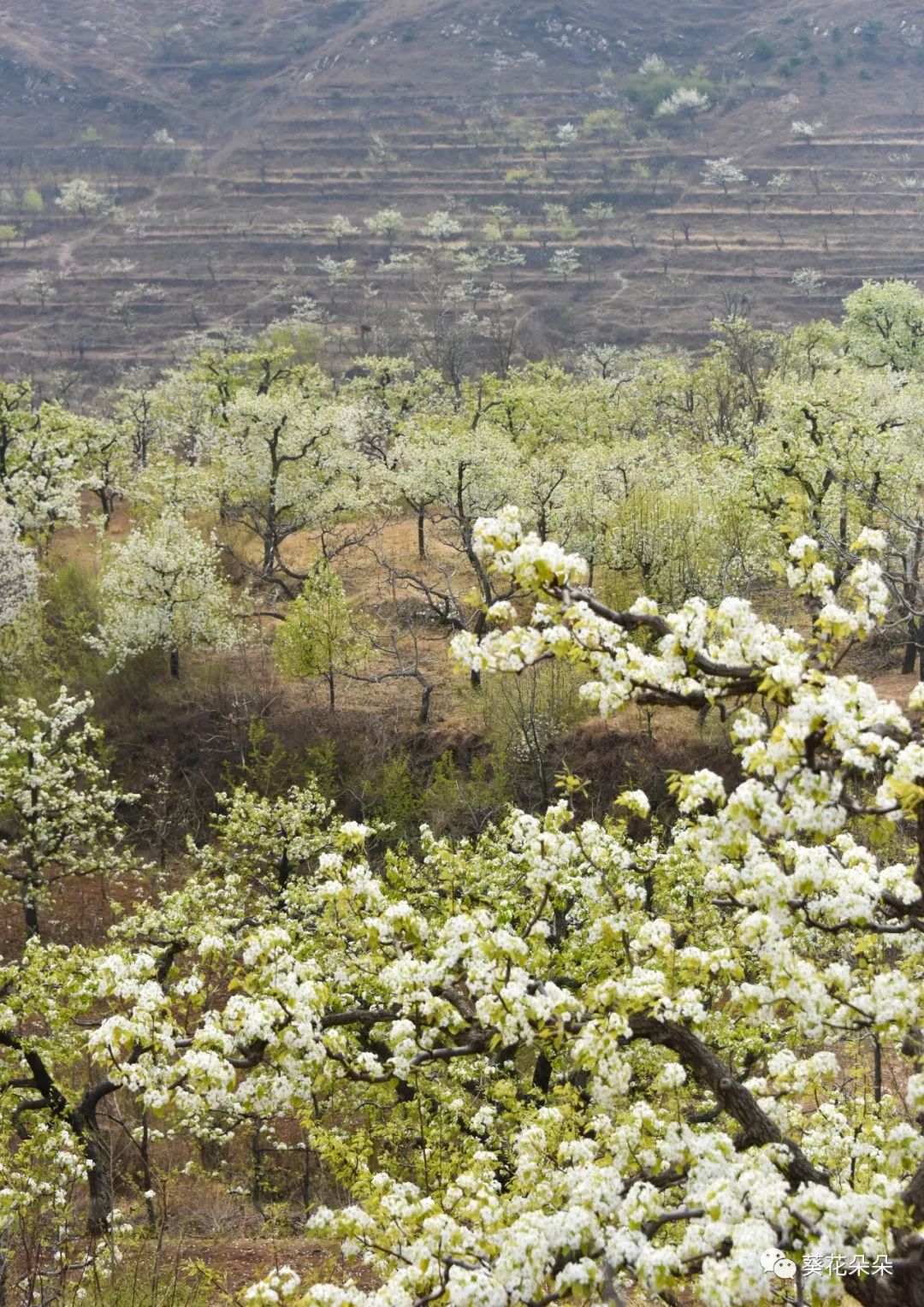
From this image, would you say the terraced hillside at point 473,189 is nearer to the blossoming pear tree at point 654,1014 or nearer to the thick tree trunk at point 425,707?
the thick tree trunk at point 425,707

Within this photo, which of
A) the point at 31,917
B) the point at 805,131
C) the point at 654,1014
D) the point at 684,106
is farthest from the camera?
the point at 684,106

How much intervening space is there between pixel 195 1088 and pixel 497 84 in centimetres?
20929

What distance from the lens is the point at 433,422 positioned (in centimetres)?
5522

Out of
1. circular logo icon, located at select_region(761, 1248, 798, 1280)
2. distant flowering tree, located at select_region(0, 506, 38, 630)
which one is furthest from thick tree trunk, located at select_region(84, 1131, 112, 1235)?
distant flowering tree, located at select_region(0, 506, 38, 630)

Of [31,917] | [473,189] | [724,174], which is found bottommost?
[31,917]

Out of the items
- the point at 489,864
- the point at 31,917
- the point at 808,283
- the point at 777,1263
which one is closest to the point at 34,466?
the point at 31,917

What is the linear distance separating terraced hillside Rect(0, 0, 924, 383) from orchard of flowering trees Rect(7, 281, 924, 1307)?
4675 centimetres

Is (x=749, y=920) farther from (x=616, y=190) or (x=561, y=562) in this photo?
(x=616, y=190)

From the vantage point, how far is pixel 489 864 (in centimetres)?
1802

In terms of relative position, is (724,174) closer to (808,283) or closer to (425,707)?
(808,283)

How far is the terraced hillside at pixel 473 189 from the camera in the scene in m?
123

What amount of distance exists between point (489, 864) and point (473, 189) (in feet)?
527

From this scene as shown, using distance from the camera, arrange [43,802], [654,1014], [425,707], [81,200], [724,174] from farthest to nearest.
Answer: [81,200] → [724,174] → [425,707] → [43,802] → [654,1014]

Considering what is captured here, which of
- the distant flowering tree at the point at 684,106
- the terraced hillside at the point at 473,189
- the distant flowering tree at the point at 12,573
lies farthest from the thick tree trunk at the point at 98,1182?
the distant flowering tree at the point at 684,106
